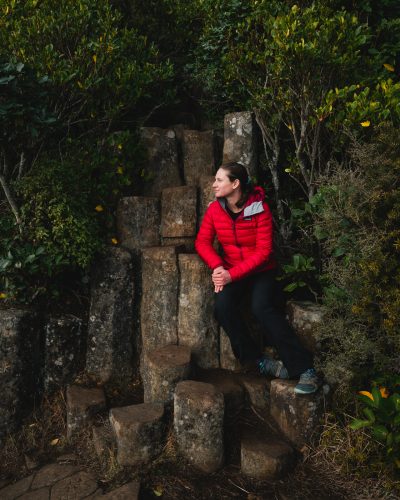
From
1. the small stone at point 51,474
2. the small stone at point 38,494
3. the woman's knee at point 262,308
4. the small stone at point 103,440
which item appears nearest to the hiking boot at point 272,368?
the woman's knee at point 262,308

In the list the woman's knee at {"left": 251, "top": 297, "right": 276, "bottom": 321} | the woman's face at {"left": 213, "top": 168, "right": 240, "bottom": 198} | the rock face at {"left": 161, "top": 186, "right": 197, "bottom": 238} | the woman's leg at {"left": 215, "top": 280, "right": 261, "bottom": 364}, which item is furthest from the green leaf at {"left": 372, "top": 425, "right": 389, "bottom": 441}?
the rock face at {"left": 161, "top": 186, "right": 197, "bottom": 238}

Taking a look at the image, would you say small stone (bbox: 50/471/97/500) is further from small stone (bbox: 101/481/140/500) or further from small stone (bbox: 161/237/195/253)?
small stone (bbox: 161/237/195/253)

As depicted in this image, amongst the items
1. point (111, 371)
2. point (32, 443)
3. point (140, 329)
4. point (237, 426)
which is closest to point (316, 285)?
point (237, 426)

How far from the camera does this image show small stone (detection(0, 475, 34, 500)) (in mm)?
3744

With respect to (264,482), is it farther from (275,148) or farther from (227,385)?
(275,148)

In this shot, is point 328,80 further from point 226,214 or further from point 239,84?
point 226,214

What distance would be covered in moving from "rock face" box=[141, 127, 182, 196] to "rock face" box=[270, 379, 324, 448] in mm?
2929

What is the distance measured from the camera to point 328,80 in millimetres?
4441

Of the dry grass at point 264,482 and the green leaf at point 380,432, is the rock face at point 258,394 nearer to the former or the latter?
the dry grass at point 264,482

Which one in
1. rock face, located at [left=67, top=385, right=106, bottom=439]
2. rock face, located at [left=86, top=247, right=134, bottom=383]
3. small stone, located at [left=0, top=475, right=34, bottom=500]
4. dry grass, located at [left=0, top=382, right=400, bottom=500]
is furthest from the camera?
rock face, located at [left=86, top=247, right=134, bottom=383]

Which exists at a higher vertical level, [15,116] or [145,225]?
[15,116]

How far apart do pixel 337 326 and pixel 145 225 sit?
8.30 feet

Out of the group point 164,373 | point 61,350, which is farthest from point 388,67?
point 61,350

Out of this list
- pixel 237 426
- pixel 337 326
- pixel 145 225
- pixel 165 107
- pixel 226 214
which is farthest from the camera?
pixel 165 107
